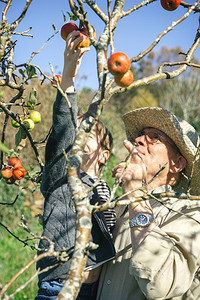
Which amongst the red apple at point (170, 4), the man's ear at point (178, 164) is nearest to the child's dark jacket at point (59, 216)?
the man's ear at point (178, 164)

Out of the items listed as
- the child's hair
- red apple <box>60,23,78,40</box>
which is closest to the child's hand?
red apple <box>60,23,78,40</box>

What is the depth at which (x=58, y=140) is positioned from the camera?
1484 mm

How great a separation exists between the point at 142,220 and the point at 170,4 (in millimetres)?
928

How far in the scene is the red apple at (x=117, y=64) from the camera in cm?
108

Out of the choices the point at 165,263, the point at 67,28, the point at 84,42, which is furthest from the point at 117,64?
the point at 165,263

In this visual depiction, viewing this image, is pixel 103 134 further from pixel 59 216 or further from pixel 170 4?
pixel 170 4

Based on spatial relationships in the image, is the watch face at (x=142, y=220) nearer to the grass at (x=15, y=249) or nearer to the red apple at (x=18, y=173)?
the red apple at (x=18, y=173)

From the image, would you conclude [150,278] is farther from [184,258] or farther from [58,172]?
[58,172]

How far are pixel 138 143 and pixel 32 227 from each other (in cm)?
409

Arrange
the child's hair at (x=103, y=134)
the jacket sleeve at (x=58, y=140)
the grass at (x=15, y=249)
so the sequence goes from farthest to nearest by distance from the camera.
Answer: the grass at (x=15, y=249), the child's hair at (x=103, y=134), the jacket sleeve at (x=58, y=140)

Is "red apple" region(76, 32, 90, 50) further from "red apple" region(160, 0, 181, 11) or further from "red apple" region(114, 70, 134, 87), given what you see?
"red apple" region(160, 0, 181, 11)

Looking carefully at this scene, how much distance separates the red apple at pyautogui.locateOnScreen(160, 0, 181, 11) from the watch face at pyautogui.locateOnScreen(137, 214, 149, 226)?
0.90m

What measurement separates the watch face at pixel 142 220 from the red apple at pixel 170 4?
901 mm

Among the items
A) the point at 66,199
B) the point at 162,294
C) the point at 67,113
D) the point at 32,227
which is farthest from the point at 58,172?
the point at 32,227
